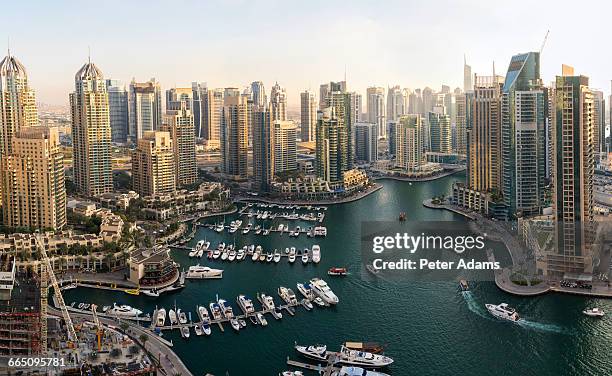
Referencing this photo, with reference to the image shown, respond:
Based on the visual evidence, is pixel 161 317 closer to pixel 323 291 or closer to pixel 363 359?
pixel 323 291

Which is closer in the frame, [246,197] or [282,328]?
[282,328]

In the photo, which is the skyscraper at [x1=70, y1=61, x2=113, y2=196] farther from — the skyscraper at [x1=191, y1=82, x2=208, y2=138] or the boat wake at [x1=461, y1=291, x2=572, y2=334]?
the skyscraper at [x1=191, y1=82, x2=208, y2=138]

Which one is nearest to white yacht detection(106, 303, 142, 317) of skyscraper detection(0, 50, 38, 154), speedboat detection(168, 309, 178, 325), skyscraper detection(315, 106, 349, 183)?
speedboat detection(168, 309, 178, 325)

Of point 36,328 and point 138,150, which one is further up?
point 138,150

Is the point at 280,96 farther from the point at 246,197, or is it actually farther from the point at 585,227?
the point at 585,227

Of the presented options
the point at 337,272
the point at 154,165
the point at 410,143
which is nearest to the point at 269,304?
the point at 337,272

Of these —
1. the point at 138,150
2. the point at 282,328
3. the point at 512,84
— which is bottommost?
the point at 282,328

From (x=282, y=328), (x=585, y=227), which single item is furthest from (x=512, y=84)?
(x=282, y=328)
